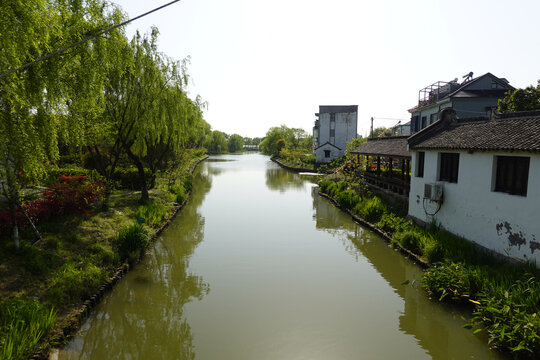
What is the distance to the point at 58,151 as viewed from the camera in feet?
24.5

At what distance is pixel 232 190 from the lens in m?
26.6

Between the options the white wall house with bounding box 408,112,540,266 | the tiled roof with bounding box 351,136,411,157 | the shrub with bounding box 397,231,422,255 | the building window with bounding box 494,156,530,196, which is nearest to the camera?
the white wall house with bounding box 408,112,540,266

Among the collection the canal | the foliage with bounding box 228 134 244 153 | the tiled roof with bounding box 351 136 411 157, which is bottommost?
the canal

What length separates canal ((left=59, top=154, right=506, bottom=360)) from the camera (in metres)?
6.27

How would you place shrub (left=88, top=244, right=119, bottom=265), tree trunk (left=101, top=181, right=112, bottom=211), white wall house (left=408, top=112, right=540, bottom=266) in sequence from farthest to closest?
tree trunk (left=101, top=181, right=112, bottom=211) → shrub (left=88, top=244, right=119, bottom=265) → white wall house (left=408, top=112, right=540, bottom=266)

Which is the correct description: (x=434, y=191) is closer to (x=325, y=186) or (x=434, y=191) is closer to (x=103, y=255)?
(x=103, y=255)

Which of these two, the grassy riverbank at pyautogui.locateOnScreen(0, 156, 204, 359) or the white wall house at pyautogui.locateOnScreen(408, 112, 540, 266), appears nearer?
the grassy riverbank at pyautogui.locateOnScreen(0, 156, 204, 359)

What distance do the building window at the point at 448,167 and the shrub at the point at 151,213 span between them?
11.7m

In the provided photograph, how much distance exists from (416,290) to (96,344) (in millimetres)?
7969

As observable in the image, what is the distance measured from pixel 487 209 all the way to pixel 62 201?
42.9ft

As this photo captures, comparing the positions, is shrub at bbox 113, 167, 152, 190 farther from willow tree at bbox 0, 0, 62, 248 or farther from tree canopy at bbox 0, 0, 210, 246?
willow tree at bbox 0, 0, 62, 248

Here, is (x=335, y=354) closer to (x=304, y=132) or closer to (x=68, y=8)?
(x=68, y=8)

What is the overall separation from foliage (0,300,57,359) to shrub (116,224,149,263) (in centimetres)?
366

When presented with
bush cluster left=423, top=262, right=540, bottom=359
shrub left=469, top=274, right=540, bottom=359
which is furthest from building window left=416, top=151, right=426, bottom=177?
shrub left=469, top=274, right=540, bottom=359
